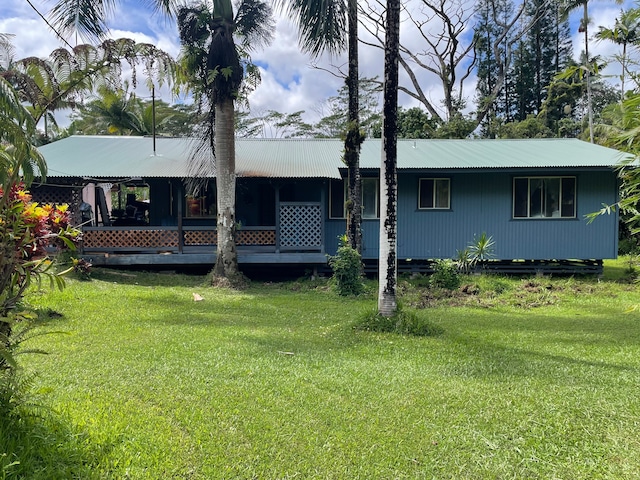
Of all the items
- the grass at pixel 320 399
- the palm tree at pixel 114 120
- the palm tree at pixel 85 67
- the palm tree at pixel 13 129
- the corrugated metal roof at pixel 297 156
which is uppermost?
the palm tree at pixel 114 120

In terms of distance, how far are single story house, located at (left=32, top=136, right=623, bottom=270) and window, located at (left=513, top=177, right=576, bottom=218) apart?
0.09 ft

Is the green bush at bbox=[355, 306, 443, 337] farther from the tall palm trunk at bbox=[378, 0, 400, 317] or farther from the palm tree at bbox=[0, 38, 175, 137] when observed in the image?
the palm tree at bbox=[0, 38, 175, 137]

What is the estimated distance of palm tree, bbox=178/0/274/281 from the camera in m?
10.4

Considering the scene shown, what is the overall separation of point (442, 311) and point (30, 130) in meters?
7.43

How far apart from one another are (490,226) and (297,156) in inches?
237

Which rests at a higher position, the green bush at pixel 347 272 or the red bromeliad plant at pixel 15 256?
the red bromeliad plant at pixel 15 256

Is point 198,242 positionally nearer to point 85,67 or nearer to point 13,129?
point 85,67

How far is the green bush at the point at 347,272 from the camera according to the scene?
9.98 meters

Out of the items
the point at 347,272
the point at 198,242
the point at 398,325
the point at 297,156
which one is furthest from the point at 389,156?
the point at 297,156

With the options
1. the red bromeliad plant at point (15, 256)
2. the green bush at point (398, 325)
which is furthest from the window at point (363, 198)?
the red bromeliad plant at point (15, 256)

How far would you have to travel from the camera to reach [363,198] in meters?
12.7

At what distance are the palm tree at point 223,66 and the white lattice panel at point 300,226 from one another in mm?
1517

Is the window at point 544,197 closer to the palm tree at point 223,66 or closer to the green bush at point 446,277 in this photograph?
the green bush at point 446,277

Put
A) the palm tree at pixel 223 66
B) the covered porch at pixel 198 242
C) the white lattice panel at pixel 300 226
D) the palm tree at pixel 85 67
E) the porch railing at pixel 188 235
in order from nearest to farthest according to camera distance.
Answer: the palm tree at pixel 85 67
the palm tree at pixel 223 66
the covered porch at pixel 198 242
the porch railing at pixel 188 235
the white lattice panel at pixel 300 226
